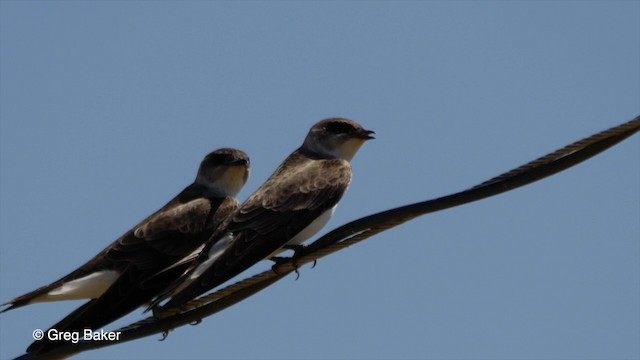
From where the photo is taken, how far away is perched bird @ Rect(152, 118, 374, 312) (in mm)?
8039

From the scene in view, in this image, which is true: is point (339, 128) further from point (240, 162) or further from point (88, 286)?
point (88, 286)

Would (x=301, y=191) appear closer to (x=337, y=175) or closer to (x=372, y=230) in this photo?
(x=337, y=175)

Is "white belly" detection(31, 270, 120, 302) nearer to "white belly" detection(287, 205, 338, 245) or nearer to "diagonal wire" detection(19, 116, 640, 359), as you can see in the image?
"white belly" detection(287, 205, 338, 245)

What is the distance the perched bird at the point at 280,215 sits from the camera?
8039 millimetres

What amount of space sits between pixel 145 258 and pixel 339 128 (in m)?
2.16

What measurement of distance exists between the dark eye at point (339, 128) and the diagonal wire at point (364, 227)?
2.84m

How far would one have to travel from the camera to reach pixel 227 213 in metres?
9.96

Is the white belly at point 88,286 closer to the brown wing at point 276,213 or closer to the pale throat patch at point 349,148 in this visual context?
the brown wing at point 276,213

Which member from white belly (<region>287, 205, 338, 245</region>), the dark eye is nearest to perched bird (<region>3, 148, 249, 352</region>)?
the dark eye

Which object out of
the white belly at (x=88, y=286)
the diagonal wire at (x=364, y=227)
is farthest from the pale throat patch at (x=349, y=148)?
the diagonal wire at (x=364, y=227)

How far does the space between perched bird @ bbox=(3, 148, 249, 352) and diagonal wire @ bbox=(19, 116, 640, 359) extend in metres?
1.27

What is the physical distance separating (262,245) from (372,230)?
7.29 feet

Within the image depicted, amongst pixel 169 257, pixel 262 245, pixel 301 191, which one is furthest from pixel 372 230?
pixel 169 257

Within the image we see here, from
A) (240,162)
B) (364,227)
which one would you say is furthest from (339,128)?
(364,227)
